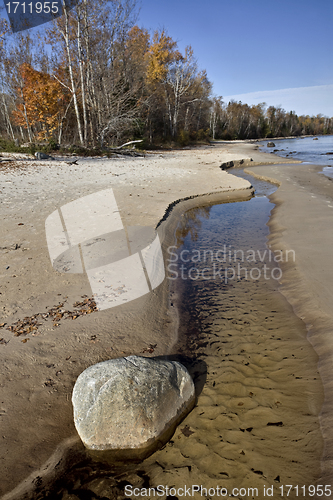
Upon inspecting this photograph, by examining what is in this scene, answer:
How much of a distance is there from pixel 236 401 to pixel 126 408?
1.26 meters

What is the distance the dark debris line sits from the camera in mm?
3760

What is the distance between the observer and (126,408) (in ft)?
8.27

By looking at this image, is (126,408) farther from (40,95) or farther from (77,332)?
(40,95)

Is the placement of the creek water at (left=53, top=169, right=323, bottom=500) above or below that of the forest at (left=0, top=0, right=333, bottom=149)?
below

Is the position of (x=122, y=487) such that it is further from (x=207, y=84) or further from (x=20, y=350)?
(x=207, y=84)

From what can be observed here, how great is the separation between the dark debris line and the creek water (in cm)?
148

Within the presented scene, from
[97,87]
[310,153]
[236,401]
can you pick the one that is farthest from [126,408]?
[310,153]

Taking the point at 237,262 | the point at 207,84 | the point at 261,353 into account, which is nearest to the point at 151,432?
the point at 261,353

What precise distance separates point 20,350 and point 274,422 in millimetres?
2954

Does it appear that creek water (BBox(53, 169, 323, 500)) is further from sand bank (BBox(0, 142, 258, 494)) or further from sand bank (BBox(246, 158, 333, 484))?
sand bank (BBox(0, 142, 258, 494))

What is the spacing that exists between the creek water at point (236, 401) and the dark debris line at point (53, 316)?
4.87ft

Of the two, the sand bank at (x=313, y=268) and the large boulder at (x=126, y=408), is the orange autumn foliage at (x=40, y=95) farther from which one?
the large boulder at (x=126, y=408)

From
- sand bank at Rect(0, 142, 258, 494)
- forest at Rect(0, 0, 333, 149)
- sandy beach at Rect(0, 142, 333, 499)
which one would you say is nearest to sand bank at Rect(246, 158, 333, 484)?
sandy beach at Rect(0, 142, 333, 499)

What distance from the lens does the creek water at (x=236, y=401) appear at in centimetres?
234
